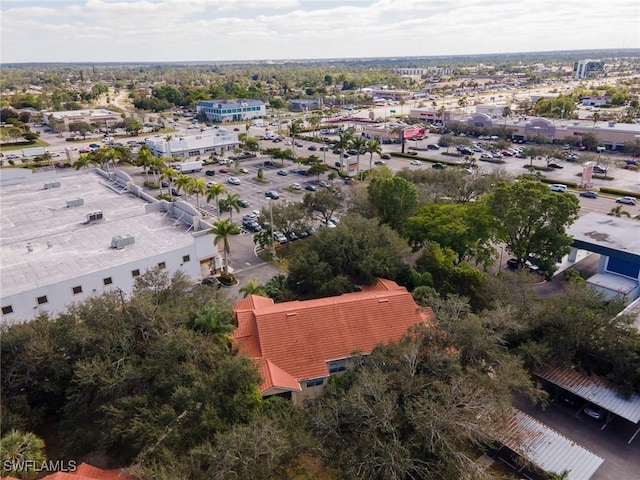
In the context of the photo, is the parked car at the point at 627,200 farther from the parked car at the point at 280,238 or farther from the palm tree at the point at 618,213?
the parked car at the point at 280,238

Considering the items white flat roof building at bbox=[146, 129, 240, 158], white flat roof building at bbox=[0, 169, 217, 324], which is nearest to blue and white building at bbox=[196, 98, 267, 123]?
white flat roof building at bbox=[146, 129, 240, 158]

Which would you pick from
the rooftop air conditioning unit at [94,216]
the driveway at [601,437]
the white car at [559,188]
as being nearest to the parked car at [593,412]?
the driveway at [601,437]

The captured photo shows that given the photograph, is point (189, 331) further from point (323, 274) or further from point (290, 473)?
point (323, 274)

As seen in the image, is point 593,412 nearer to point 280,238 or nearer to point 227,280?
point 227,280

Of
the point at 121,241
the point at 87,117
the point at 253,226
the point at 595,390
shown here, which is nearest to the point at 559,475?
the point at 595,390

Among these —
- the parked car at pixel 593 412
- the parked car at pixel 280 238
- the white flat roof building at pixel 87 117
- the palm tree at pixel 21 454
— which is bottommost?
the parked car at pixel 593 412

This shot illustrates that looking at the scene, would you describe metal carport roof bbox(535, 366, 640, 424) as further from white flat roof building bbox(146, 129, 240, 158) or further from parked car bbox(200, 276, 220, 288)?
white flat roof building bbox(146, 129, 240, 158)

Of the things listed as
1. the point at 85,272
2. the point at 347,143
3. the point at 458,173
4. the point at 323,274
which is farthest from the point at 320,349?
the point at 347,143
